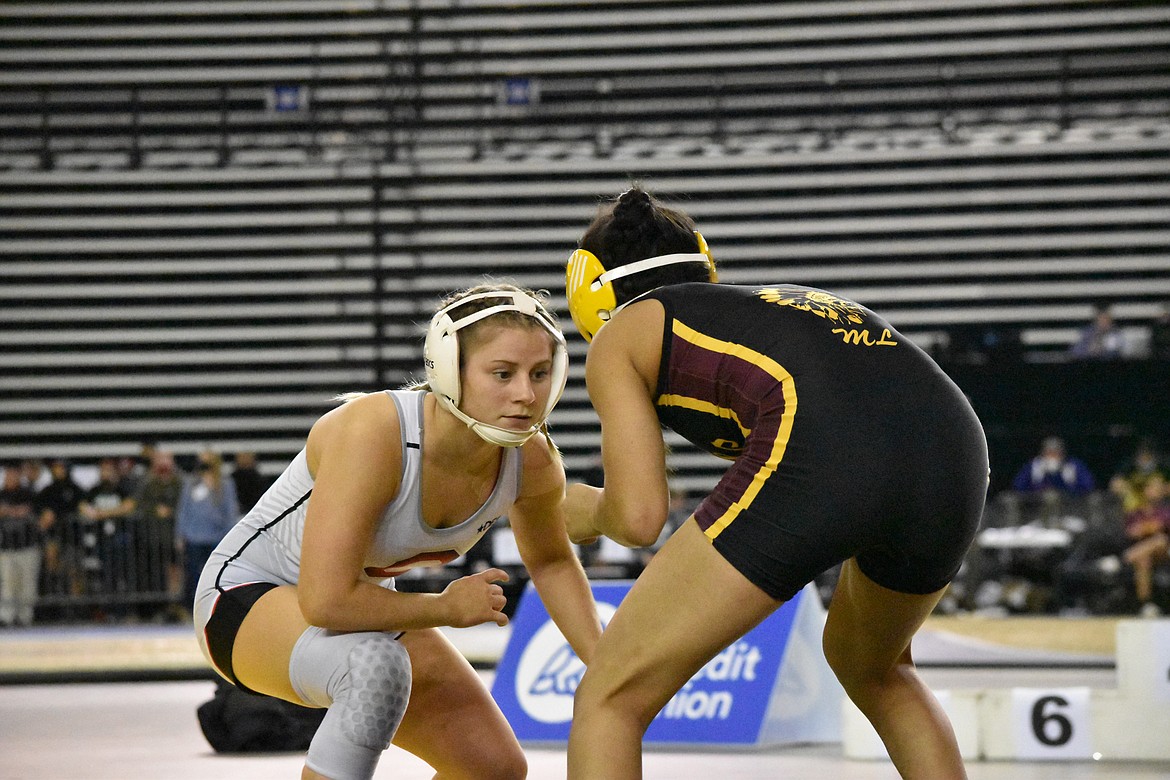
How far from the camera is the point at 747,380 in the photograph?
2.45 meters

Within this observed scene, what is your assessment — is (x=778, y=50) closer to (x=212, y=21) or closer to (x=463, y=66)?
(x=463, y=66)

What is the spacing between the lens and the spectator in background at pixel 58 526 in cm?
1162

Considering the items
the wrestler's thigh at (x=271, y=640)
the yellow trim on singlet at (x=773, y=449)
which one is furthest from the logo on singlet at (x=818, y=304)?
the wrestler's thigh at (x=271, y=640)

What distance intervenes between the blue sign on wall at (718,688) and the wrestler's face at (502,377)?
123 inches

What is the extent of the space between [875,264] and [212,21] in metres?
8.07

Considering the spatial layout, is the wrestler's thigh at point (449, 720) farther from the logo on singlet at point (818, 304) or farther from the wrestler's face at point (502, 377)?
the logo on singlet at point (818, 304)

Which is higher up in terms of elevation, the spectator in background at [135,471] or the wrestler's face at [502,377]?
the wrestler's face at [502,377]

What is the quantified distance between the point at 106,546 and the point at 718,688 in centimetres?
744

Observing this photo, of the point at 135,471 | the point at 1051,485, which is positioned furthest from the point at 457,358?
the point at 135,471

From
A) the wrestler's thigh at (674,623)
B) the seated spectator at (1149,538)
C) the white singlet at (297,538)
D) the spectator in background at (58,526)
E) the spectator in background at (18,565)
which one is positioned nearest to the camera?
the wrestler's thigh at (674,623)

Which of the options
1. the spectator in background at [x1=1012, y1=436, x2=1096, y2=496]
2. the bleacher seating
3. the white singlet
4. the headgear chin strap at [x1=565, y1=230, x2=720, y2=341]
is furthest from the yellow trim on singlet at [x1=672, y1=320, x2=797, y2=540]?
the bleacher seating

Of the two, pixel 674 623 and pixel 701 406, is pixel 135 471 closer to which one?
pixel 701 406

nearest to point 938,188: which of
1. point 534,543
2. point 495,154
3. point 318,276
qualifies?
point 495,154

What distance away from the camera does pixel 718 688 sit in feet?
18.7
